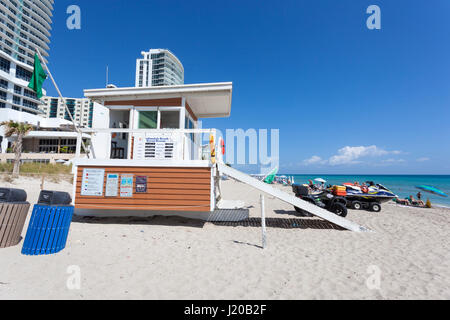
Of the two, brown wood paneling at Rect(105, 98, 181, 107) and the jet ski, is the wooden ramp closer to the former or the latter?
brown wood paneling at Rect(105, 98, 181, 107)

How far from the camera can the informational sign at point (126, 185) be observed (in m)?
6.46

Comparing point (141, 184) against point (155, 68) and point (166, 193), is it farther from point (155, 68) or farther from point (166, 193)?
point (155, 68)


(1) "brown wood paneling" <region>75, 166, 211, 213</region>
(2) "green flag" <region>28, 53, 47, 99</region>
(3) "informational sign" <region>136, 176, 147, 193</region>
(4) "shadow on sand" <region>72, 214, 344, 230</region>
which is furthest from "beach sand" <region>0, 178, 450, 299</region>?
(2) "green flag" <region>28, 53, 47, 99</region>

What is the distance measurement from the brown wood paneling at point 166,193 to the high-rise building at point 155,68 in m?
89.6

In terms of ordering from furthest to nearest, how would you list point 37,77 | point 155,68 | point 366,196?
1. point 155,68
2. point 366,196
3. point 37,77

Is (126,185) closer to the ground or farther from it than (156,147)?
closer to the ground

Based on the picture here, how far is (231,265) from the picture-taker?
163 inches

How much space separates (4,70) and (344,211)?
270 feet

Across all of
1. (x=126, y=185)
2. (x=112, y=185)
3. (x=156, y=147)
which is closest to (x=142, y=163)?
(x=126, y=185)

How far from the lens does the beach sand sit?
317cm

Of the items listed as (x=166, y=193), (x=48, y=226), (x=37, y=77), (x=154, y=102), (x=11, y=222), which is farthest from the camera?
(x=154, y=102)

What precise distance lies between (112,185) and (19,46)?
84.5 metres

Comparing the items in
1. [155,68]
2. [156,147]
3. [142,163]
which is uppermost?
[155,68]
